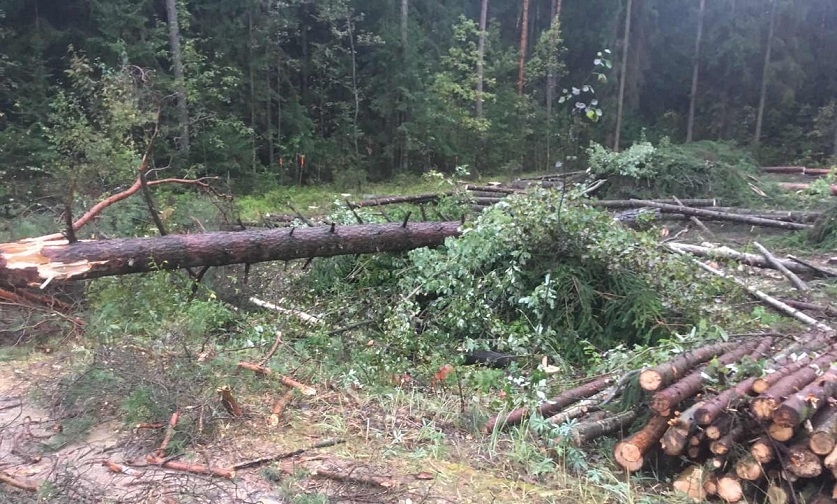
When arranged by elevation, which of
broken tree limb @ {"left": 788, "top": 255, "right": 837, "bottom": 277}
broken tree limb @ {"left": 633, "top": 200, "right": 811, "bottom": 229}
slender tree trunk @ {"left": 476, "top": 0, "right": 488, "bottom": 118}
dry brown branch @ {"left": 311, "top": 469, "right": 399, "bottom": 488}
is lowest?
dry brown branch @ {"left": 311, "top": 469, "right": 399, "bottom": 488}

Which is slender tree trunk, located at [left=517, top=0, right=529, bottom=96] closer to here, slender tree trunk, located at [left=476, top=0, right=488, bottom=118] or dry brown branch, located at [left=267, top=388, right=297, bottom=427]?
slender tree trunk, located at [left=476, top=0, right=488, bottom=118]

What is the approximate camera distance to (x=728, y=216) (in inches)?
406

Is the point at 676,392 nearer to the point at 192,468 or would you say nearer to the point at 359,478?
the point at 359,478

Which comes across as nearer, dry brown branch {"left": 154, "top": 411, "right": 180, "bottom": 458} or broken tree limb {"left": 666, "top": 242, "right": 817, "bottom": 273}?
dry brown branch {"left": 154, "top": 411, "right": 180, "bottom": 458}

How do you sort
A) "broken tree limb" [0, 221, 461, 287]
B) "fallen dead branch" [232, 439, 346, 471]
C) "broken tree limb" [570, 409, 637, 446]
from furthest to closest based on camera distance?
1. "broken tree limb" [0, 221, 461, 287]
2. "broken tree limb" [570, 409, 637, 446]
3. "fallen dead branch" [232, 439, 346, 471]

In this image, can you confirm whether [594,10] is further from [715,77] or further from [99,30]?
[99,30]

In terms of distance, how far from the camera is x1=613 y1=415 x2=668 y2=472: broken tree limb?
3.07m

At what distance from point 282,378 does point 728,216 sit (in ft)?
29.9

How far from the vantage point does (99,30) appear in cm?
1327

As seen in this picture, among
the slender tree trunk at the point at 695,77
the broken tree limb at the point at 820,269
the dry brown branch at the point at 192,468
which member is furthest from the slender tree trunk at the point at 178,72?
the slender tree trunk at the point at 695,77

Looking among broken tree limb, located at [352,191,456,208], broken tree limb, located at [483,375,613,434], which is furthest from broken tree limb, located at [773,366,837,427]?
broken tree limb, located at [352,191,456,208]

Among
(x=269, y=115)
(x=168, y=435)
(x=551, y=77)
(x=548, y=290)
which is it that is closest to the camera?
(x=168, y=435)

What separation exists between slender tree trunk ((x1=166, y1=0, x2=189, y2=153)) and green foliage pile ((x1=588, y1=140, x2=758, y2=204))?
382 inches

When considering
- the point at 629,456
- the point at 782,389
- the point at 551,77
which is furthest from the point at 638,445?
the point at 551,77
